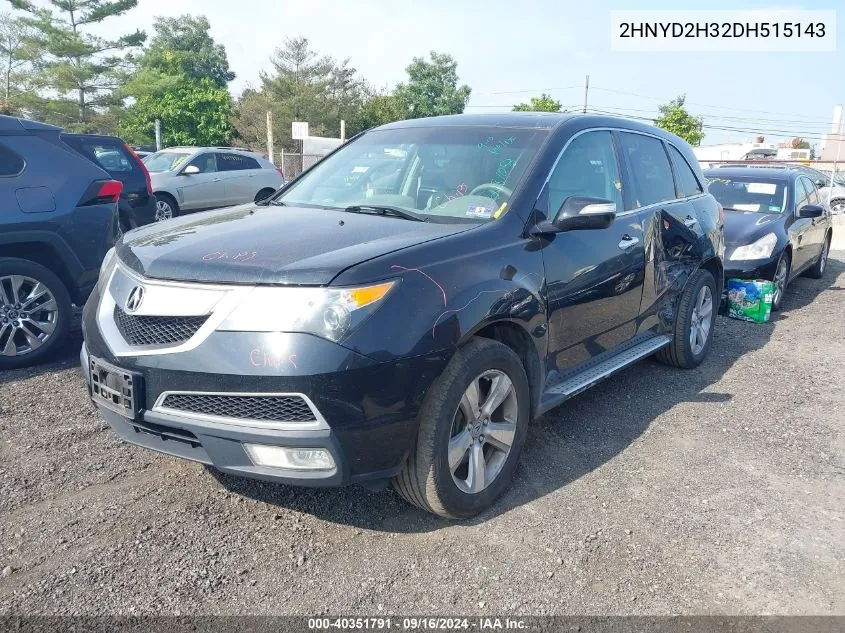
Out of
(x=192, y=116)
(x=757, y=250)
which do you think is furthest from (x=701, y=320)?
(x=192, y=116)

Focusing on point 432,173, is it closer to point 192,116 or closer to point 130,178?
point 130,178

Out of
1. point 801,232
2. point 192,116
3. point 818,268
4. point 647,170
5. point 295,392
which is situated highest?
point 192,116

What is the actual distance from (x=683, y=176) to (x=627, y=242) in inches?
60.6

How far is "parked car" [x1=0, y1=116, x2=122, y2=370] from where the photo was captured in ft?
16.0

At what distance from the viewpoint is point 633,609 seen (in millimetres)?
2633

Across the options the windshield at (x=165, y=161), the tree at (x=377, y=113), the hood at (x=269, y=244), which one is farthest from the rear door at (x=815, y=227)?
the tree at (x=377, y=113)

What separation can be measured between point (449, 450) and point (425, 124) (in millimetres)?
2241

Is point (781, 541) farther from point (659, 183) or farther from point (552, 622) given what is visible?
point (659, 183)

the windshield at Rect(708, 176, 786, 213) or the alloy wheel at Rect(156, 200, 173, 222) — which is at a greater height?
the windshield at Rect(708, 176, 786, 213)

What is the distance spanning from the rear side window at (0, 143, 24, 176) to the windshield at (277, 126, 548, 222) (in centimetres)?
222

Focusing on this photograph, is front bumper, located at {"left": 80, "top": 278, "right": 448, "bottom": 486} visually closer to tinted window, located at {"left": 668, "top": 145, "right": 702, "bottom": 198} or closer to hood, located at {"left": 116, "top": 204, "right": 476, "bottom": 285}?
hood, located at {"left": 116, "top": 204, "right": 476, "bottom": 285}

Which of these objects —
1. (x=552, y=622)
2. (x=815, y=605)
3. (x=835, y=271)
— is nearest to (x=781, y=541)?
(x=815, y=605)

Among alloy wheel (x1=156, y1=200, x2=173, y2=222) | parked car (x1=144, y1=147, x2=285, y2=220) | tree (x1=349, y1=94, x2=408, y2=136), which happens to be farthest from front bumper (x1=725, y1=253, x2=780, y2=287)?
tree (x1=349, y1=94, x2=408, y2=136)

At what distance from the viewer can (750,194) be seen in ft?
28.3
